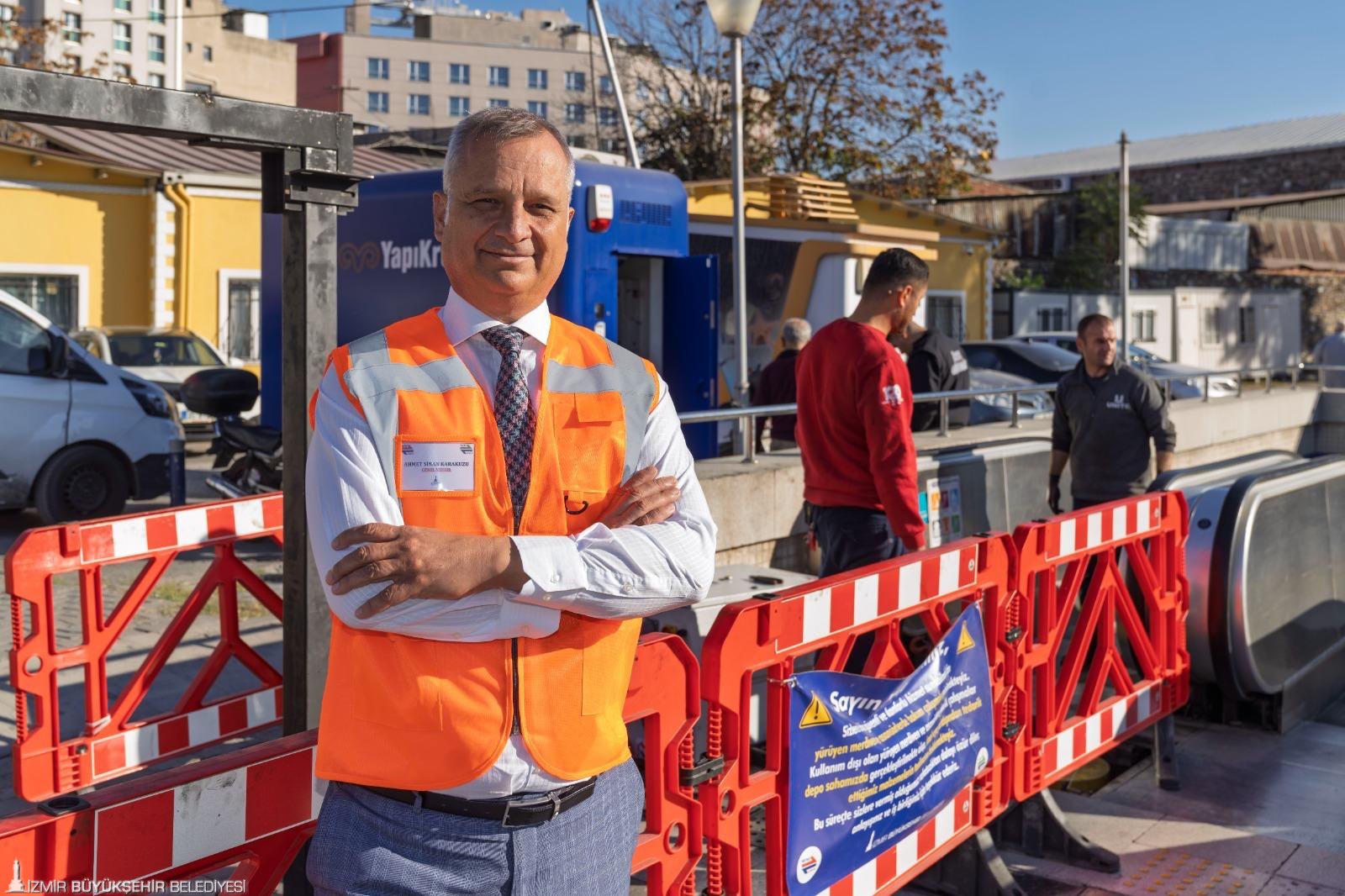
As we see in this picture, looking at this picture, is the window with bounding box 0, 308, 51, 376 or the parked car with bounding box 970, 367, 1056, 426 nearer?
the window with bounding box 0, 308, 51, 376

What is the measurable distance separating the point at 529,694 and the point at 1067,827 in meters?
3.45

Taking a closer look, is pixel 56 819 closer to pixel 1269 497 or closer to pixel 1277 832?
pixel 1277 832

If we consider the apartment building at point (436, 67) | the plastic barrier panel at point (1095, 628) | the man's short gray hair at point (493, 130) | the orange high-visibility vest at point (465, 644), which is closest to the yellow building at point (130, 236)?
the plastic barrier panel at point (1095, 628)

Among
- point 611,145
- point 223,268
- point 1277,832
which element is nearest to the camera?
point 1277,832

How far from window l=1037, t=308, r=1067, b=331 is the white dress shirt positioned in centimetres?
3394

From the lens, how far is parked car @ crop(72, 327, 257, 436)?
59.3 feet

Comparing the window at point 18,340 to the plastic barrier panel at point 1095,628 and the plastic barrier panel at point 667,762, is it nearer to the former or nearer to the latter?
the plastic barrier panel at point 1095,628

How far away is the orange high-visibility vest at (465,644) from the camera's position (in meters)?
2.14

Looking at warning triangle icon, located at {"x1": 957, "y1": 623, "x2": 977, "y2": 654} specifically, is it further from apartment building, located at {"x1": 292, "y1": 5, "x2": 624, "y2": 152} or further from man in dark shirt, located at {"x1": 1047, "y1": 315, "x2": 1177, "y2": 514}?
apartment building, located at {"x1": 292, "y1": 5, "x2": 624, "y2": 152}

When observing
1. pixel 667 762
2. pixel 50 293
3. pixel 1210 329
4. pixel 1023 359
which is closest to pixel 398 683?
pixel 667 762

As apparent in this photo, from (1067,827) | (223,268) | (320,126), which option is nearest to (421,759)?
(320,126)

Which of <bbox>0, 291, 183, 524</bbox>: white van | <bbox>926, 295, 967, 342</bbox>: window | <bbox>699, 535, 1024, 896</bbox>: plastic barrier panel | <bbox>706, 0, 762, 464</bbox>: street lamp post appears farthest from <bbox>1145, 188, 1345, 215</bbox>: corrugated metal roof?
<bbox>699, 535, 1024, 896</bbox>: plastic barrier panel

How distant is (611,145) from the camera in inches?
2386

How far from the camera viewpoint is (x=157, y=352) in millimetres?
18734
